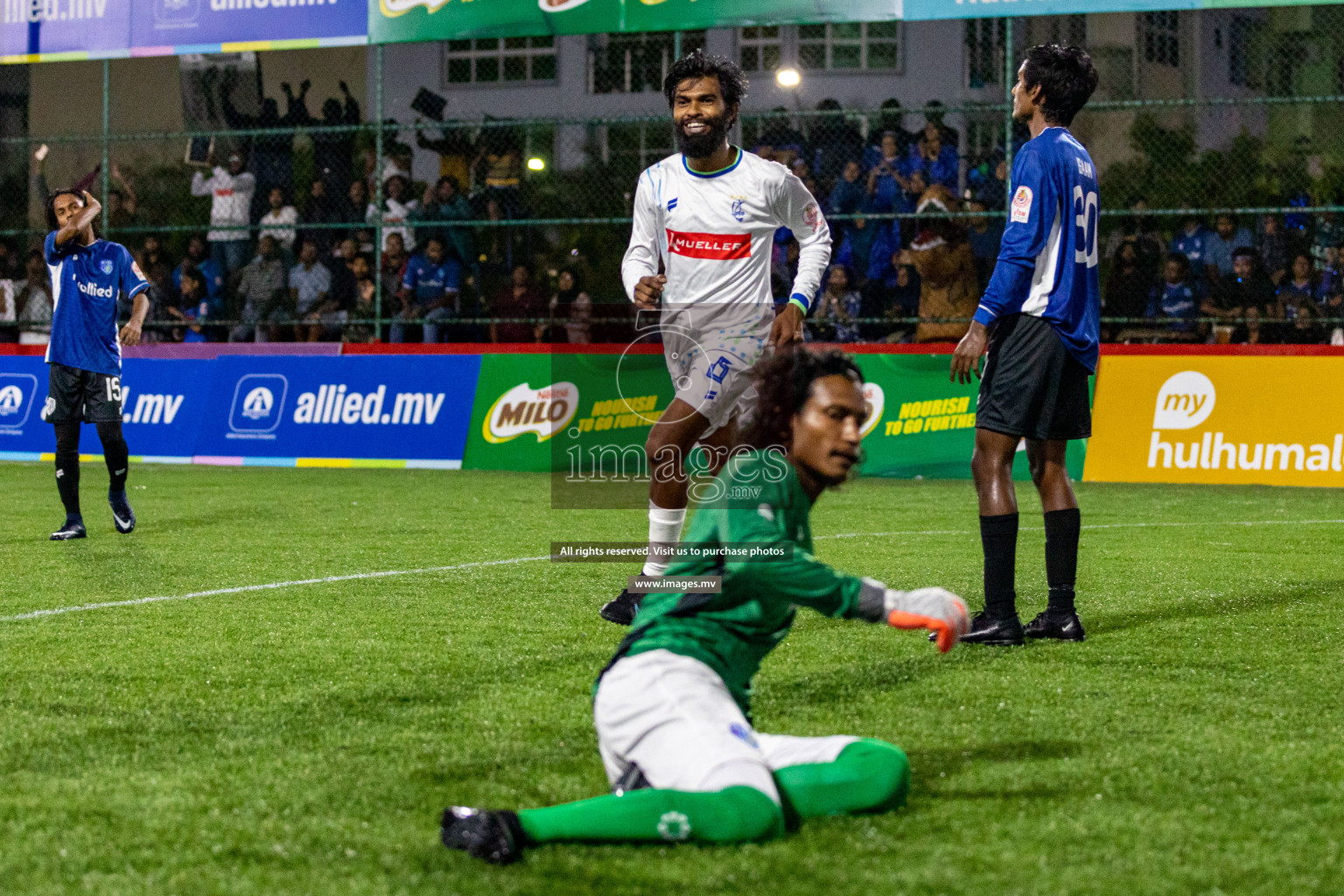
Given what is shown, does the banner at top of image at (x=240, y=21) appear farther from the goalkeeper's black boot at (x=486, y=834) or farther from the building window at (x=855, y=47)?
the building window at (x=855, y=47)

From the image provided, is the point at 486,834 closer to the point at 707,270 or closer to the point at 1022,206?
the point at 1022,206

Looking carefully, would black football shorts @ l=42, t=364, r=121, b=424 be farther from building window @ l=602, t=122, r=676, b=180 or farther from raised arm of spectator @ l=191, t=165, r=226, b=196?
building window @ l=602, t=122, r=676, b=180

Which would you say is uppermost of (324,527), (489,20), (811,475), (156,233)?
(489,20)

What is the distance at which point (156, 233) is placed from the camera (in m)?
17.9

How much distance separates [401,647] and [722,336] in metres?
1.76

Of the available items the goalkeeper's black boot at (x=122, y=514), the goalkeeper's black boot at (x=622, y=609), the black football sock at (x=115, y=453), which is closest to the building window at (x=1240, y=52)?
the black football sock at (x=115, y=453)

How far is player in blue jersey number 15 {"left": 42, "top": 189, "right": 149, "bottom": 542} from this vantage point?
8.64 m

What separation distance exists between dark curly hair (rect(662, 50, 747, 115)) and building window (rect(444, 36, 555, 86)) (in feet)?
86.0

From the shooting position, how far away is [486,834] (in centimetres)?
269

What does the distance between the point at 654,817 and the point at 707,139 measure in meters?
3.50

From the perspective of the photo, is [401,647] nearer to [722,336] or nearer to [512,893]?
[722,336]

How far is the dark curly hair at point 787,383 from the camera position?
311 centimetres

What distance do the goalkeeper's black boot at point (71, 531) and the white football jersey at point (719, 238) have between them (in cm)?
415

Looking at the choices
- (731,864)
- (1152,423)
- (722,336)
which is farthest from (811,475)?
(1152,423)
